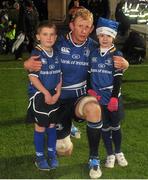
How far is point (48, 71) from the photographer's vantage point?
5.30m

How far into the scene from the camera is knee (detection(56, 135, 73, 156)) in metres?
5.89

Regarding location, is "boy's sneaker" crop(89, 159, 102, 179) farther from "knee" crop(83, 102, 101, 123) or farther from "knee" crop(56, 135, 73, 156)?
"knee" crop(56, 135, 73, 156)

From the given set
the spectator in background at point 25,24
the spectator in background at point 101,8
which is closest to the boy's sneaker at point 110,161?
the spectator in background at point 25,24

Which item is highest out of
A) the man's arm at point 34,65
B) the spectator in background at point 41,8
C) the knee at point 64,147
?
the man's arm at point 34,65

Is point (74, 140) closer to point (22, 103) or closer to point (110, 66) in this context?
point (110, 66)

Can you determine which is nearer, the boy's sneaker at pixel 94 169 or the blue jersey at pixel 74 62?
the boy's sneaker at pixel 94 169

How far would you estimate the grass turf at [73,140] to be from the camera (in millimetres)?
5336

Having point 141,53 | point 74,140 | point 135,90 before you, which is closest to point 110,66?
point 74,140

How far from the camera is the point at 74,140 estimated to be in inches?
259

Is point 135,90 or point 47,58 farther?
point 135,90

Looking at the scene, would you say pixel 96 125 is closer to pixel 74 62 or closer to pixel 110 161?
pixel 110 161

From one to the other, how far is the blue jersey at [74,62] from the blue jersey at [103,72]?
113mm

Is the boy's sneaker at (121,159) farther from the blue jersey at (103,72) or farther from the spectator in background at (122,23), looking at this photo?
the spectator in background at (122,23)

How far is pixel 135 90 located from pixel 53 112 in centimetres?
499
